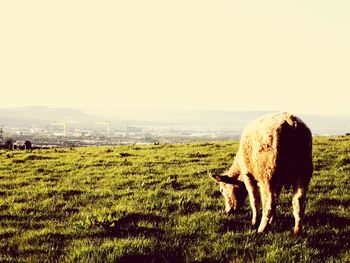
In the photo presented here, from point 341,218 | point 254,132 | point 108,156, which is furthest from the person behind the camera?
point 108,156

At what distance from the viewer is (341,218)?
11.4 metres

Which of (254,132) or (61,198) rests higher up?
(254,132)

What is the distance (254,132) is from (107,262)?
4696mm

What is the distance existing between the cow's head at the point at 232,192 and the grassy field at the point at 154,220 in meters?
0.31

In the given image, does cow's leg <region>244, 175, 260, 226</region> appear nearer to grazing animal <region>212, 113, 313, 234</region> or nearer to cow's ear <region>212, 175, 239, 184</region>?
grazing animal <region>212, 113, 313, 234</region>

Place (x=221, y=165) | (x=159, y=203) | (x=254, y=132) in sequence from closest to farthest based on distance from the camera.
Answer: (x=254, y=132) → (x=159, y=203) → (x=221, y=165)

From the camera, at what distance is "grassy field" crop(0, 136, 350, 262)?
881 centimetres

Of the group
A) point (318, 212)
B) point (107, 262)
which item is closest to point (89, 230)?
point (107, 262)

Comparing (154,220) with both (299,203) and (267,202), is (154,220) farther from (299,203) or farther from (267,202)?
(299,203)

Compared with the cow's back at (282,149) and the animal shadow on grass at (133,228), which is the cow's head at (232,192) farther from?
the animal shadow on grass at (133,228)

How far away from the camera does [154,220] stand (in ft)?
37.4

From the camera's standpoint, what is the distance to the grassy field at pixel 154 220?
8812mm

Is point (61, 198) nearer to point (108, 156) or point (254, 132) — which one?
point (254, 132)

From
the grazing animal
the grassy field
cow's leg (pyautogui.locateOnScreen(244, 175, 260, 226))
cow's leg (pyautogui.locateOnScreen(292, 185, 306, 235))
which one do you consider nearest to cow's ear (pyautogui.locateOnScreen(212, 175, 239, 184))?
the grassy field
